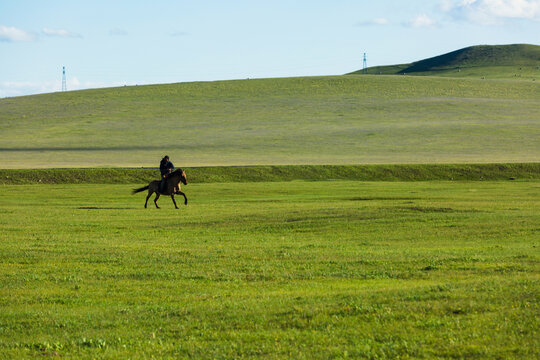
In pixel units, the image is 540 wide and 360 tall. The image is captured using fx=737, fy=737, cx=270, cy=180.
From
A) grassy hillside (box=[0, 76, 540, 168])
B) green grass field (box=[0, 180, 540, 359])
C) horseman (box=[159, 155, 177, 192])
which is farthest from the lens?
grassy hillside (box=[0, 76, 540, 168])

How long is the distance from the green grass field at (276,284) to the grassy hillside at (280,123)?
32.4 metres

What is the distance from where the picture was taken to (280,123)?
80562 mm

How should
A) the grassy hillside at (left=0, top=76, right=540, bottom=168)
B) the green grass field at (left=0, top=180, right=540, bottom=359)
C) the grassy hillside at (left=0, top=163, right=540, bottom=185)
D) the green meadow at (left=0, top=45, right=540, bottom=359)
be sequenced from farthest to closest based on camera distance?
the grassy hillside at (left=0, top=76, right=540, bottom=168) < the grassy hillside at (left=0, top=163, right=540, bottom=185) < the green meadow at (left=0, top=45, right=540, bottom=359) < the green grass field at (left=0, top=180, right=540, bottom=359)

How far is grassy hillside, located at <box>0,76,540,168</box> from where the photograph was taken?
6162 cm

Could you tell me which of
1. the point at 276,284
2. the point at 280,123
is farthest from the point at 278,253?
the point at 280,123

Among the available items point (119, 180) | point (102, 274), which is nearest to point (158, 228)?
point (102, 274)

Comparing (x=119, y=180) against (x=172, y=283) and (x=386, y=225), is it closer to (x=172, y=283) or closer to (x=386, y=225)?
(x=386, y=225)

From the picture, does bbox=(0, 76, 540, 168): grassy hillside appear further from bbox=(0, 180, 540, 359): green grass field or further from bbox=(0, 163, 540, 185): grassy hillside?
bbox=(0, 180, 540, 359): green grass field

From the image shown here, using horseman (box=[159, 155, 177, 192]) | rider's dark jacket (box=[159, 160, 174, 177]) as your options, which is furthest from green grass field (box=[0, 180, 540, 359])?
rider's dark jacket (box=[159, 160, 174, 177])

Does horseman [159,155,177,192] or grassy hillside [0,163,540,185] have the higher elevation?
horseman [159,155,177,192]

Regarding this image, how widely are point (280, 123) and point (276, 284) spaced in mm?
67969

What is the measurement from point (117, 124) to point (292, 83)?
39.1m

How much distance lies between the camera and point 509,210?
2658cm

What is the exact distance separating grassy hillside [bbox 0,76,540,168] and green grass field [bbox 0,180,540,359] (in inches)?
1275
